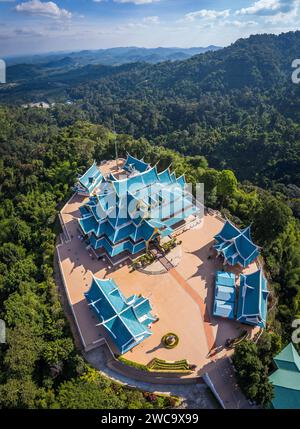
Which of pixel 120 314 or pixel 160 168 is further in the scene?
pixel 160 168

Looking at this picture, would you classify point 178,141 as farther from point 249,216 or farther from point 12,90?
point 12,90

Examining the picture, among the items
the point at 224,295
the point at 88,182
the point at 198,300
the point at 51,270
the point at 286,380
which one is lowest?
the point at 286,380

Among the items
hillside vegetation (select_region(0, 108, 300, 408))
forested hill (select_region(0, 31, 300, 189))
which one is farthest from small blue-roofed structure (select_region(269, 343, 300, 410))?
forested hill (select_region(0, 31, 300, 189))

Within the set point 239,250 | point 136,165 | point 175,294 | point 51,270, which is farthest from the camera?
point 136,165

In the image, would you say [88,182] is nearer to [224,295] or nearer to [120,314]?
[120,314]

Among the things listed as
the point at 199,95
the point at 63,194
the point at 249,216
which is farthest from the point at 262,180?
the point at 199,95

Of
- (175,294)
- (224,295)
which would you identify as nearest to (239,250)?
(224,295)
